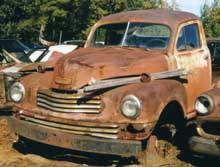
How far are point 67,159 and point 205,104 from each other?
6.82 ft

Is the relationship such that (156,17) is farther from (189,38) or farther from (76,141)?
(76,141)

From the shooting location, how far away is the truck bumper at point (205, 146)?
20.4 feet

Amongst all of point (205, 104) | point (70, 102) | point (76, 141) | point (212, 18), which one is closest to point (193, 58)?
point (205, 104)

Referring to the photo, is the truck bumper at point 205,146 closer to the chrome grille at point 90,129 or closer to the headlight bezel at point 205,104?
the headlight bezel at point 205,104

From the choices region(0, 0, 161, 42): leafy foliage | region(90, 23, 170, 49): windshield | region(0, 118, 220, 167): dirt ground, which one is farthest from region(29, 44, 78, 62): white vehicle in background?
region(0, 0, 161, 42): leafy foliage

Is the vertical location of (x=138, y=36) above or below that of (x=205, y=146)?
above

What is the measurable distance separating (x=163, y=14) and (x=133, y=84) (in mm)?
2051

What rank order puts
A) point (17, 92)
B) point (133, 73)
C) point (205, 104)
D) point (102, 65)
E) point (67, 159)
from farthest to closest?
point (17, 92), point (67, 159), point (133, 73), point (102, 65), point (205, 104)

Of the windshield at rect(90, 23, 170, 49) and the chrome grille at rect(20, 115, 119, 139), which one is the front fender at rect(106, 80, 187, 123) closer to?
the chrome grille at rect(20, 115, 119, 139)

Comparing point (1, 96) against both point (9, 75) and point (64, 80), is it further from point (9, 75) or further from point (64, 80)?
point (64, 80)

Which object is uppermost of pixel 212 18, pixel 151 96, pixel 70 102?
pixel 212 18

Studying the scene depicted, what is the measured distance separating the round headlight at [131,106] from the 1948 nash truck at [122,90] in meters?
0.01

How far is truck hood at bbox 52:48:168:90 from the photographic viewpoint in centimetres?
674

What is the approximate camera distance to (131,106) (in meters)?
6.32
